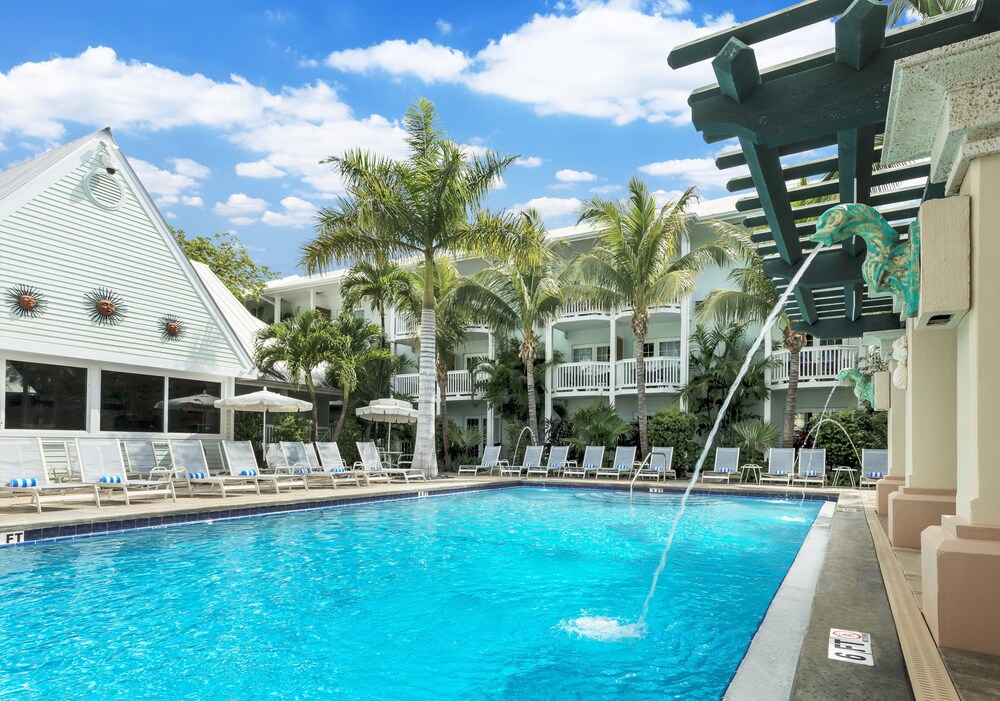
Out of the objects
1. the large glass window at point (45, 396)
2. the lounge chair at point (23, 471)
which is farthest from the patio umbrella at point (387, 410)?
the lounge chair at point (23, 471)

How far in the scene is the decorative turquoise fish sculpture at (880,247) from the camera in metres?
3.74

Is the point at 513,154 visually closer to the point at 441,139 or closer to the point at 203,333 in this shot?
the point at 441,139

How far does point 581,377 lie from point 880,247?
67.0 feet

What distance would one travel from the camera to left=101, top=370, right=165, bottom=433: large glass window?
15.5 m

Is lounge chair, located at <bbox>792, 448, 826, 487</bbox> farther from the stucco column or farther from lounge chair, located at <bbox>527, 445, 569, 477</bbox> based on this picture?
the stucco column

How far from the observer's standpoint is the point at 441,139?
1741 cm

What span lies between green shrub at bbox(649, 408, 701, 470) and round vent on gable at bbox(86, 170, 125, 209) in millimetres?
14900

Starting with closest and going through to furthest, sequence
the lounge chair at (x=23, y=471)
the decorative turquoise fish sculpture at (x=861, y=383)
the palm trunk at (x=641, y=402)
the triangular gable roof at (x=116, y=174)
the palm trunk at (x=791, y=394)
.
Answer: the lounge chair at (x=23, y=471)
the decorative turquoise fish sculpture at (x=861, y=383)
the triangular gable roof at (x=116, y=174)
the palm trunk at (x=791, y=394)
the palm trunk at (x=641, y=402)

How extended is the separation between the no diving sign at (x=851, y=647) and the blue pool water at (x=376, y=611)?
105cm

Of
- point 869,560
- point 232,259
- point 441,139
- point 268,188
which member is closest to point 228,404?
point 441,139

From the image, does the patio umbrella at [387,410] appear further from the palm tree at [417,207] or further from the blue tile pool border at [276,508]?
the blue tile pool border at [276,508]

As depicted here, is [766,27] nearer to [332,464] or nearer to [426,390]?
[332,464]

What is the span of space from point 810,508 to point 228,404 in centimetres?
1269

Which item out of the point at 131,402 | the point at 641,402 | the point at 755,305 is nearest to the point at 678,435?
the point at 641,402
